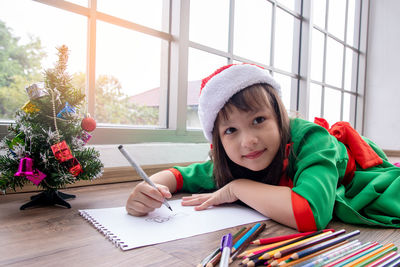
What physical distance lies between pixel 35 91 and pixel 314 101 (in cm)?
Answer: 276

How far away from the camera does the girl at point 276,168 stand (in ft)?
1.99

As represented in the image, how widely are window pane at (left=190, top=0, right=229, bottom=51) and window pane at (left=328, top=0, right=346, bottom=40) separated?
75.7 inches

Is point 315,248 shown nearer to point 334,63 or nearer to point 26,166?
point 26,166

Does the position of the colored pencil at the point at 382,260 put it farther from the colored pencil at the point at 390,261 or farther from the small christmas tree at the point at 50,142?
the small christmas tree at the point at 50,142

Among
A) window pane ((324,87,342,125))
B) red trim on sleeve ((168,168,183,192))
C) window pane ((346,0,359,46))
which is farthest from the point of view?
window pane ((346,0,359,46))

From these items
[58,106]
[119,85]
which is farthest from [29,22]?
[58,106]

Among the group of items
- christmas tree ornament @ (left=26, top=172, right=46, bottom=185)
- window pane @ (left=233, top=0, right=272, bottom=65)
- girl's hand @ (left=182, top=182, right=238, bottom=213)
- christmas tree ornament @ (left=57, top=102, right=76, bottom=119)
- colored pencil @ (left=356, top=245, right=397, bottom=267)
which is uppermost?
window pane @ (left=233, top=0, right=272, bottom=65)

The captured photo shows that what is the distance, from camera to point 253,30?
2135mm

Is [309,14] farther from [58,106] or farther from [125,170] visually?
[58,106]

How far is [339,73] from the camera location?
342 centimetres

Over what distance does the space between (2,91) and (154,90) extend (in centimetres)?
68

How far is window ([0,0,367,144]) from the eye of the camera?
3.45 feet

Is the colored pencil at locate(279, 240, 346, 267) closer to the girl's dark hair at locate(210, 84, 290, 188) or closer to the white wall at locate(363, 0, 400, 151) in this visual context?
the girl's dark hair at locate(210, 84, 290, 188)

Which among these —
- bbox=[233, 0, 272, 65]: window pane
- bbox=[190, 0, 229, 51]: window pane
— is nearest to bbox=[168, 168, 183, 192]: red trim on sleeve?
bbox=[190, 0, 229, 51]: window pane
